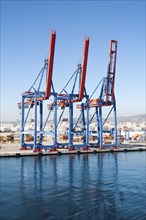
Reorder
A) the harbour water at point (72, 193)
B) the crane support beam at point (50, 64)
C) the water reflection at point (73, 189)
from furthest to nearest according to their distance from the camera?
the crane support beam at point (50, 64), the water reflection at point (73, 189), the harbour water at point (72, 193)

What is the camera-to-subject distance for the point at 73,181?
122 ft

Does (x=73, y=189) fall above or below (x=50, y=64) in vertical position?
below

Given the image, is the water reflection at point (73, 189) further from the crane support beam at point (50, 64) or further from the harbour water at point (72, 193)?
the crane support beam at point (50, 64)

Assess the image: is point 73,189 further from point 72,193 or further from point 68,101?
point 68,101

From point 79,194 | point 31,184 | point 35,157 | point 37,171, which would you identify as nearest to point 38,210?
point 79,194

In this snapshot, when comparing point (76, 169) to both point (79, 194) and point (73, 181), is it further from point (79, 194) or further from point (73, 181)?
point (79, 194)

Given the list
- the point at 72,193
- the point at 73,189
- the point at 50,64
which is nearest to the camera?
the point at 72,193

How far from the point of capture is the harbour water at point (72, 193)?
2412 centimetres

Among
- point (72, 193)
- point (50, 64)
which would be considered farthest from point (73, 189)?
point (50, 64)

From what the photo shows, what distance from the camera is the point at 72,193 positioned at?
30.6m

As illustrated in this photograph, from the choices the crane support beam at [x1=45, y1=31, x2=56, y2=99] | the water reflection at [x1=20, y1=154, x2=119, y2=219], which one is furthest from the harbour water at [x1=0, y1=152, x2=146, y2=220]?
the crane support beam at [x1=45, y1=31, x2=56, y2=99]

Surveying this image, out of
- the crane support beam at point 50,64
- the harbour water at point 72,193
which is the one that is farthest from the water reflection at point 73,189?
the crane support beam at point 50,64

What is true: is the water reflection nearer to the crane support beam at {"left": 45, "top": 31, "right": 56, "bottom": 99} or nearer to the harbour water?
the harbour water

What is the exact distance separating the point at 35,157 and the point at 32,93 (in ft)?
53.9
